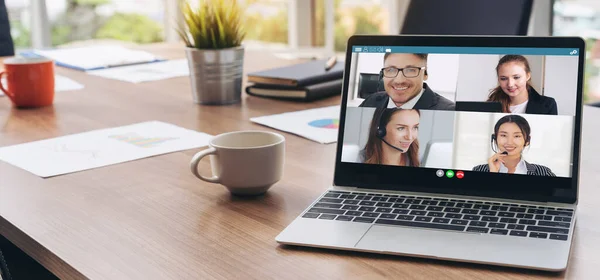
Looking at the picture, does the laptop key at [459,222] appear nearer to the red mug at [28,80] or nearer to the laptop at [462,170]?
the laptop at [462,170]

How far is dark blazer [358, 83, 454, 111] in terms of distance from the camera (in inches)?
35.4

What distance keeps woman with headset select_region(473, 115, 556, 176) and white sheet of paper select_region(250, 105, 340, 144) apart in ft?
Answer: 1.36

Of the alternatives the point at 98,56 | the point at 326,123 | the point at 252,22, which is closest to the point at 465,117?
the point at 326,123

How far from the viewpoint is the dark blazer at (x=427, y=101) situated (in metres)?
0.90

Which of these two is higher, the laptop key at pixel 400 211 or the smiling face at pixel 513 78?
the smiling face at pixel 513 78

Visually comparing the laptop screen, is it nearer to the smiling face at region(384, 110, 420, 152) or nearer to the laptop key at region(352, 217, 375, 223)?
the smiling face at region(384, 110, 420, 152)

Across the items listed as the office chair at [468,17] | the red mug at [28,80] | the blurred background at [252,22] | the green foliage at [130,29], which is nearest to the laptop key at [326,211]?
the red mug at [28,80]

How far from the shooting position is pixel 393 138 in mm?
915

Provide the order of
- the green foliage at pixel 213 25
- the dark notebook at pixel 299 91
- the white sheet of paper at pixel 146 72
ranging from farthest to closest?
the white sheet of paper at pixel 146 72
the dark notebook at pixel 299 91
the green foliage at pixel 213 25

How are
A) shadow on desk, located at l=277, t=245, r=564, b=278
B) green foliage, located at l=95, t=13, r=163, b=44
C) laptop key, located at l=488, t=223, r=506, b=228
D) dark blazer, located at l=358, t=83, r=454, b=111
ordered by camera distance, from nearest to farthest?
shadow on desk, located at l=277, t=245, r=564, b=278 < laptop key, located at l=488, t=223, r=506, b=228 < dark blazer, located at l=358, t=83, r=454, b=111 < green foliage, located at l=95, t=13, r=163, b=44

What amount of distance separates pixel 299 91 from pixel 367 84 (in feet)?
2.15

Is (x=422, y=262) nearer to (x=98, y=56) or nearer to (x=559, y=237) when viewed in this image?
(x=559, y=237)

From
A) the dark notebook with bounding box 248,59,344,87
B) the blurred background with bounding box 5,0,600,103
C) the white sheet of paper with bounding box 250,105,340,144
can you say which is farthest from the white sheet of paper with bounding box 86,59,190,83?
the blurred background with bounding box 5,0,600,103

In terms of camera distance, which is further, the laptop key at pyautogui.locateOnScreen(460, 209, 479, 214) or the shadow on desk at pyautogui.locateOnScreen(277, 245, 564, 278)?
the laptop key at pyautogui.locateOnScreen(460, 209, 479, 214)
